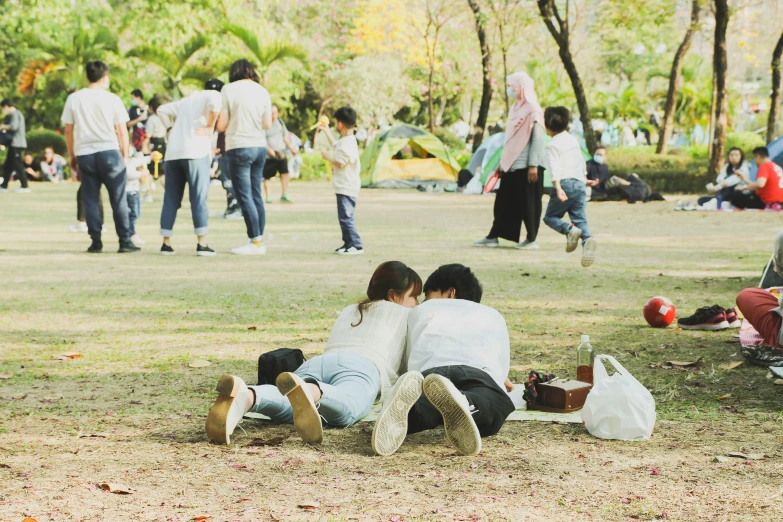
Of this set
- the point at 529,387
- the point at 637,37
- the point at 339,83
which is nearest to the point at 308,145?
the point at 339,83

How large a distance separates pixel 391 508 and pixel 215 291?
517cm

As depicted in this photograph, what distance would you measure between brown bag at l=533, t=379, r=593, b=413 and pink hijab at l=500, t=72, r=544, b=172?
6.99 metres

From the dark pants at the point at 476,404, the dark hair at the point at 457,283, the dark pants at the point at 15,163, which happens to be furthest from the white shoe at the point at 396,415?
the dark pants at the point at 15,163

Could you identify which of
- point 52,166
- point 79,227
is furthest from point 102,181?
point 52,166

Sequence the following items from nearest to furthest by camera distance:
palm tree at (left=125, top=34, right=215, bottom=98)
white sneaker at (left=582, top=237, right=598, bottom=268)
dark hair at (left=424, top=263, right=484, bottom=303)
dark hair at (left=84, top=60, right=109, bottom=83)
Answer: dark hair at (left=424, top=263, right=484, bottom=303) → white sneaker at (left=582, top=237, right=598, bottom=268) → dark hair at (left=84, top=60, right=109, bottom=83) → palm tree at (left=125, top=34, right=215, bottom=98)

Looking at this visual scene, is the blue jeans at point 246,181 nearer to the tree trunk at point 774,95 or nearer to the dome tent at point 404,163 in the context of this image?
the dome tent at point 404,163

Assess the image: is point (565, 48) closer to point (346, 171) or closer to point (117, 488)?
point (346, 171)

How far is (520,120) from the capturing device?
451 inches

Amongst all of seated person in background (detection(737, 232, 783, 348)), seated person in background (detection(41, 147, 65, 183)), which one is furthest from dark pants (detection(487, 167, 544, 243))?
seated person in background (detection(41, 147, 65, 183))

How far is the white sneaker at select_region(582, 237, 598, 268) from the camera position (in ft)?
32.1

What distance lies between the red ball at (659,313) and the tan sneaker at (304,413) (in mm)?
3307

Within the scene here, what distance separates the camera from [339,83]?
41.9 meters

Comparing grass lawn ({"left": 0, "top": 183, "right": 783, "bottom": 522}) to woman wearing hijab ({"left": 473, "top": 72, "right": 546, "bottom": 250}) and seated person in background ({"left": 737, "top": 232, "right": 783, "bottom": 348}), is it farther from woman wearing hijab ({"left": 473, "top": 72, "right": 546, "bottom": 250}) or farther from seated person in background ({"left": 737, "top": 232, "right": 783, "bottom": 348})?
woman wearing hijab ({"left": 473, "top": 72, "right": 546, "bottom": 250})

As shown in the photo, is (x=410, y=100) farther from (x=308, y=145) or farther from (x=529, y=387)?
(x=529, y=387)
